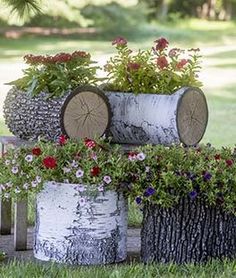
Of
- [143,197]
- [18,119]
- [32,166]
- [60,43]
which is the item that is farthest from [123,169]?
[60,43]

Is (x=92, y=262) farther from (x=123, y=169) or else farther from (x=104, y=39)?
(x=104, y=39)

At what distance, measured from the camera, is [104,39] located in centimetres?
1659

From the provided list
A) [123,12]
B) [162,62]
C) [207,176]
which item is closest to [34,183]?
[207,176]

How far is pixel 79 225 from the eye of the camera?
4.23 m

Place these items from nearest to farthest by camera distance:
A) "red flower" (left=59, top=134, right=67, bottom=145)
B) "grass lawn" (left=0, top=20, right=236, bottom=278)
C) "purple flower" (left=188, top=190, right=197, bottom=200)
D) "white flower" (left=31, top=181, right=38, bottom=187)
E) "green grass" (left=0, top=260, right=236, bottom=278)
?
1. "green grass" (left=0, top=260, right=236, bottom=278)
2. "purple flower" (left=188, top=190, right=197, bottom=200)
3. "white flower" (left=31, top=181, right=38, bottom=187)
4. "red flower" (left=59, top=134, right=67, bottom=145)
5. "grass lawn" (left=0, top=20, right=236, bottom=278)

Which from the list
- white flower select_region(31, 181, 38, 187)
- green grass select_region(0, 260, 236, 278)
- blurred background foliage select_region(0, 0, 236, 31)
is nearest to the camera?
green grass select_region(0, 260, 236, 278)

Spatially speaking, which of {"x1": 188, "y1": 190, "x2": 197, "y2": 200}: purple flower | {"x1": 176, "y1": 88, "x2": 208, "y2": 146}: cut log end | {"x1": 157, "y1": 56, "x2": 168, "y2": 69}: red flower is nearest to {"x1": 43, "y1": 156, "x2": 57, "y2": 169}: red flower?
{"x1": 188, "y1": 190, "x2": 197, "y2": 200}: purple flower

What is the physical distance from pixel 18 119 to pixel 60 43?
36.2 ft

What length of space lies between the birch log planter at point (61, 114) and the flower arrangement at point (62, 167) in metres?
0.17

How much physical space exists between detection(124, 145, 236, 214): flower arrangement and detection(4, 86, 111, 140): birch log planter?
1.33 ft

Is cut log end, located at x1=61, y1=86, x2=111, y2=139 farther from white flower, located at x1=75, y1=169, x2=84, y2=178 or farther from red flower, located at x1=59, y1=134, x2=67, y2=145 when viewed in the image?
white flower, located at x1=75, y1=169, x2=84, y2=178

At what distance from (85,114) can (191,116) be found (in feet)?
1.78

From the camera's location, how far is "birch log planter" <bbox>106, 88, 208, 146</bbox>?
462 cm

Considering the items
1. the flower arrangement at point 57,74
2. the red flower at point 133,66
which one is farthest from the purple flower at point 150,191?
the red flower at point 133,66
